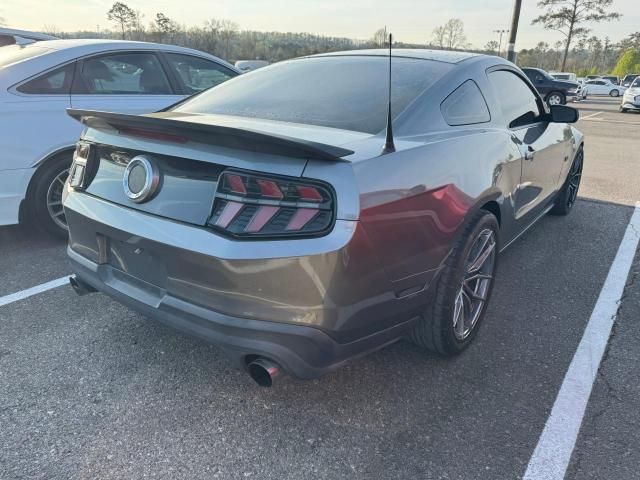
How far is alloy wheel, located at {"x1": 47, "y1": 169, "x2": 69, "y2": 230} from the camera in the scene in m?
3.97

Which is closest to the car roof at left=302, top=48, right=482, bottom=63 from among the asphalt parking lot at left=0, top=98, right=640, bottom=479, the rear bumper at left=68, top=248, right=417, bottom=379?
the asphalt parking lot at left=0, top=98, right=640, bottom=479

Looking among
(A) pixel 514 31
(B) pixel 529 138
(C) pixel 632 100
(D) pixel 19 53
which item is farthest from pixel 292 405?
(C) pixel 632 100

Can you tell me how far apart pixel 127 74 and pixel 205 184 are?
10.6ft

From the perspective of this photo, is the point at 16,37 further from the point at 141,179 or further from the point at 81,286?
the point at 141,179

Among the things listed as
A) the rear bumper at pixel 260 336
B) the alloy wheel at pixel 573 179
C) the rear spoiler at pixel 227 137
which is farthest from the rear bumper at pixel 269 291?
the alloy wheel at pixel 573 179

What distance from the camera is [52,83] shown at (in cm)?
400

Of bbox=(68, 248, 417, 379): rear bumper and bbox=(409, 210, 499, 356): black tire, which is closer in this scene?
bbox=(68, 248, 417, 379): rear bumper

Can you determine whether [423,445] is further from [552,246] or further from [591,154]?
[591,154]

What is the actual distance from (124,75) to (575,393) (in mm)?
4297

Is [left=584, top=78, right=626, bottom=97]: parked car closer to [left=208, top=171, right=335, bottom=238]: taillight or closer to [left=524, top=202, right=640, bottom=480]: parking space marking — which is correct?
[left=524, top=202, right=640, bottom=480]: parking space marking

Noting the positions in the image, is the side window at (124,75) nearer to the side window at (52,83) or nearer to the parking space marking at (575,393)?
the side window at (52,83)

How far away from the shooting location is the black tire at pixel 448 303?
238cm

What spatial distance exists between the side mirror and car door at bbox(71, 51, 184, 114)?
3.33 meters

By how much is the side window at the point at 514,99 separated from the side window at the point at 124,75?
3.08 metres
